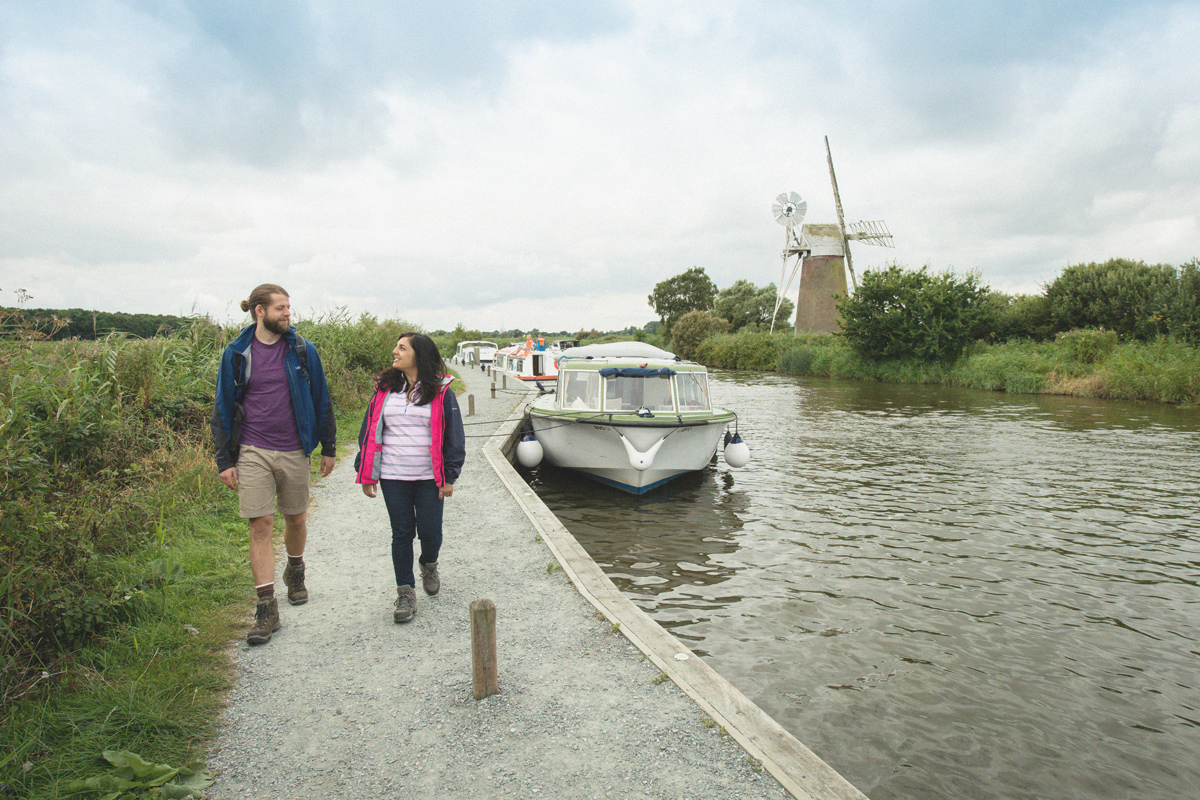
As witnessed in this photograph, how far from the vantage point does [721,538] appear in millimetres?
8797

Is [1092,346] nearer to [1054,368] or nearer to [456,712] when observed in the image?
[1054,368]

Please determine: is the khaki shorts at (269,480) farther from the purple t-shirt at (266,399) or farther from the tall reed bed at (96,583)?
the tall reed bed at (96,583)

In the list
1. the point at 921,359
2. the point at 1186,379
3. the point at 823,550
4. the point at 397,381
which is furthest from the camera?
the point at 921,359

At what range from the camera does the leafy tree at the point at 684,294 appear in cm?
8694

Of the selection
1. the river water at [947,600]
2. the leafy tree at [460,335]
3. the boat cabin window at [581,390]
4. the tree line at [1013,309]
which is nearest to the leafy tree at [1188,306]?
the tree line at [1013,309]

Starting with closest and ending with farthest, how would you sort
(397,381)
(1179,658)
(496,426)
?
1. (397,381)
2. (1179,658)
3. (496,426)

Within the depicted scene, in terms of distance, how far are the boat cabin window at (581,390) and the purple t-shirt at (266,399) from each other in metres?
7.46

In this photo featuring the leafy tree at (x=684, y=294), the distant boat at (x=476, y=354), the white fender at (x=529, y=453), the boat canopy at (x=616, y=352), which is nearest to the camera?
the white fender at (x=529, y=453)

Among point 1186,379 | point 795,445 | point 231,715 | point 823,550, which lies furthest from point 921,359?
point 231,715

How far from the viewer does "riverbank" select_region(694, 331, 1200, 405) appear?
23.2 meters

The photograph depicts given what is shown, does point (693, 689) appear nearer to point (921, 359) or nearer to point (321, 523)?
point (321, 523)

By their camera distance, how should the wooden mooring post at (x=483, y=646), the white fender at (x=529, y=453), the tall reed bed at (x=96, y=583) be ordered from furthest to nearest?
1. the white fender at (x=529, y=453)
2. the wooden mooring post at (x=483, y=646)
3. the tall reed bed at (x=96, y=583)

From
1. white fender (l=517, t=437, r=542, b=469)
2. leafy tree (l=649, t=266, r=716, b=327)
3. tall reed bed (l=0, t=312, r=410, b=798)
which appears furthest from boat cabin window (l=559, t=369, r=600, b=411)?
leafy tree (l=649, t=266, r=716, b=327)

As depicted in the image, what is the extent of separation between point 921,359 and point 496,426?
27.1 metres
